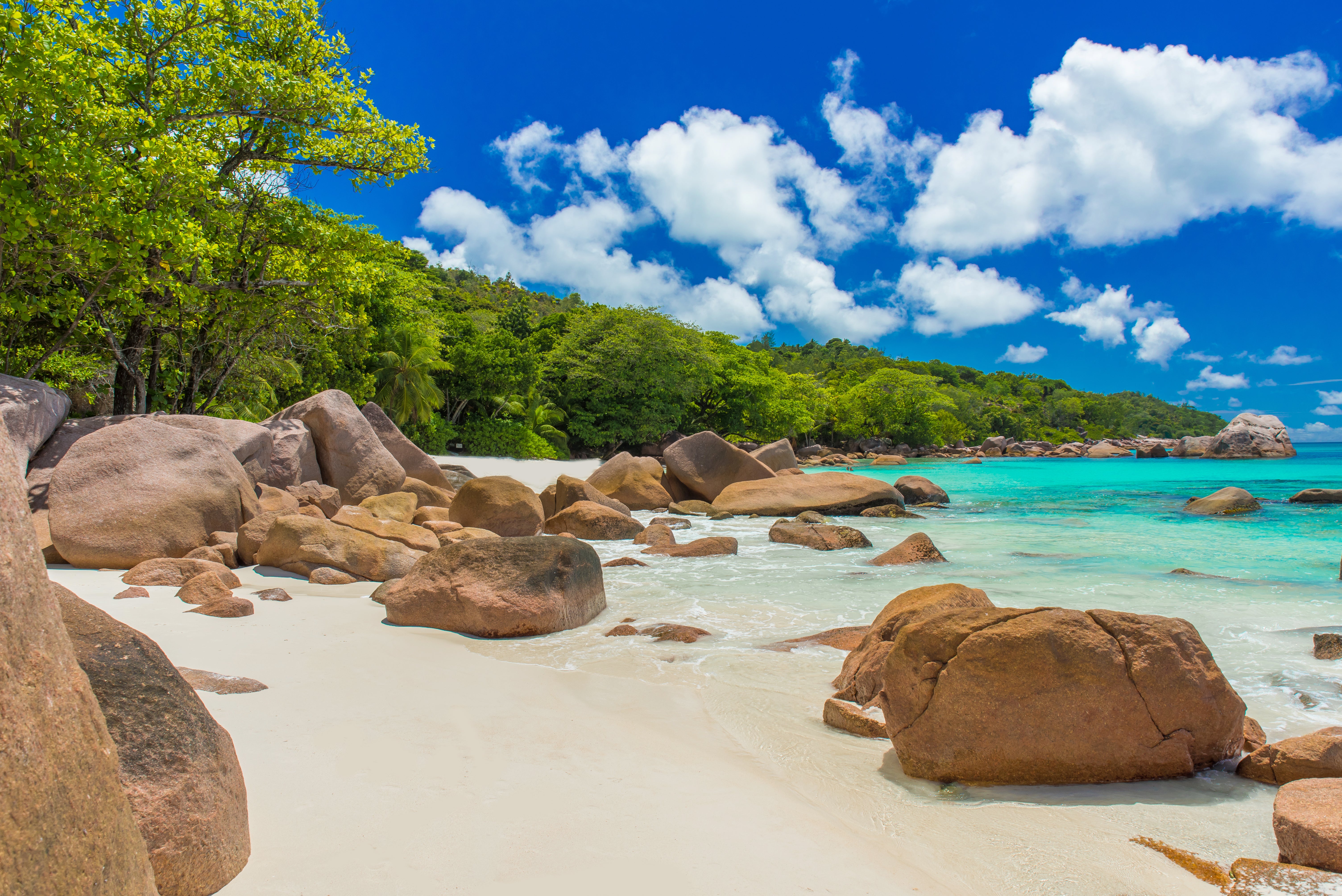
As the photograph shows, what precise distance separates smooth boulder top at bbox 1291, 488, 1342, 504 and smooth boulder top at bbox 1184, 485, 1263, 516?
3.16 metres

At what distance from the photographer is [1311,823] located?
2.52 metres

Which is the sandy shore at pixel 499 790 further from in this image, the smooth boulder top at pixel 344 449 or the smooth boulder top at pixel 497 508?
the smooth boulder top at pixel 344 449

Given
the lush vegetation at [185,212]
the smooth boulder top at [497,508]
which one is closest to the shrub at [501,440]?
the lush vegetation at [185,212]

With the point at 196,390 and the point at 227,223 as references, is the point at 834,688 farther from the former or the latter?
the point at 196,390

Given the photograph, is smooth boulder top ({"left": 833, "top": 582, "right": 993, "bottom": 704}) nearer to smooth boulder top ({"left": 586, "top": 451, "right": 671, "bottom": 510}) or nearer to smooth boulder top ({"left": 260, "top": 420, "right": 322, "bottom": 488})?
smooth boulder top ({"left": 260, "top": 420, "right": 322, "bottom": 488})

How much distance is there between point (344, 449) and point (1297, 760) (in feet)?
41.9

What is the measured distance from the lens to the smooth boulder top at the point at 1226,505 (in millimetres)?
18031

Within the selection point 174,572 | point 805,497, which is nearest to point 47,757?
point 174,572

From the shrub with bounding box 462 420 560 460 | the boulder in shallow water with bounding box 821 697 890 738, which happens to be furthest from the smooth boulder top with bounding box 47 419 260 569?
the shrub with bounding box 462 420 560 460

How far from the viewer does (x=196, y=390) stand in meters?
A: 14.8

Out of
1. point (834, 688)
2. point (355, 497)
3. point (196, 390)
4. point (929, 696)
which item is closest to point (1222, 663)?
point (834, 688)

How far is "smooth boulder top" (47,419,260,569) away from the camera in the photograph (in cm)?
688

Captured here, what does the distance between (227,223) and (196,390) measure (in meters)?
4.39

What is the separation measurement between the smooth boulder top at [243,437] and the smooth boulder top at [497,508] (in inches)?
112
